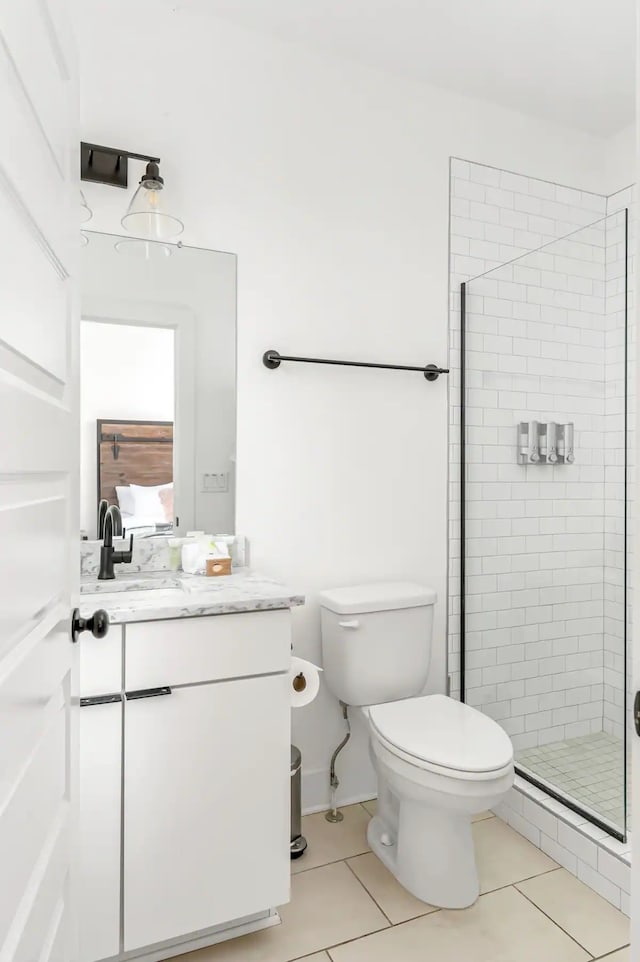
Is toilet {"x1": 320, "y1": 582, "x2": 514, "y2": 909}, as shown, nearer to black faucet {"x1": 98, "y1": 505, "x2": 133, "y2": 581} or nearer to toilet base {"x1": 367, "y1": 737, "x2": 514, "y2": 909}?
toilet base {"x1": 367, "y1": 737, "x2": 514, "y2": 909}

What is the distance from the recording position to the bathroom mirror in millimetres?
1923

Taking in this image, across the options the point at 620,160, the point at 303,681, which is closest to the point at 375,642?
the point at 303,681

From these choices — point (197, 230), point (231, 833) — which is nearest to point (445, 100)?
point (197, 230)

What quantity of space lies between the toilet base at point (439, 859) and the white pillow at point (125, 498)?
123 cm

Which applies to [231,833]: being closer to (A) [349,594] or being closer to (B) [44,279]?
(A) [349,594]

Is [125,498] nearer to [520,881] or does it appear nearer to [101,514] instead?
[101,514]

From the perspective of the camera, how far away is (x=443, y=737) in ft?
5.82

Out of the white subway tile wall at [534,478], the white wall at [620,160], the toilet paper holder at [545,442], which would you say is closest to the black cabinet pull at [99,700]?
the white subway tile wall at [534,478]

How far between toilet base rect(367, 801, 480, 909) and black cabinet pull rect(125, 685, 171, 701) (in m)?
0.83

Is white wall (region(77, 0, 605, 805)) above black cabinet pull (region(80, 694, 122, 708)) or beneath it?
above

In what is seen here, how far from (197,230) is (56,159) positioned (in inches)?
46.6

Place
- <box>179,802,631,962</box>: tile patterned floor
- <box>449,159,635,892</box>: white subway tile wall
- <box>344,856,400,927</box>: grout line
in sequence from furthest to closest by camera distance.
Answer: <box>449,159,635,892</box>: white subway tile wall < <box>344,856,400,927</box>: grout line < <box>179,802,631,962</box>: tile patterned floor

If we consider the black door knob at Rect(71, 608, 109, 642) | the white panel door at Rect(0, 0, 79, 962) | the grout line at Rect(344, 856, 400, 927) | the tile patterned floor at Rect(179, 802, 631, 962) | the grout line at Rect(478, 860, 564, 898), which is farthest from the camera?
the grout line at Rect(478, 860, 564, 898)

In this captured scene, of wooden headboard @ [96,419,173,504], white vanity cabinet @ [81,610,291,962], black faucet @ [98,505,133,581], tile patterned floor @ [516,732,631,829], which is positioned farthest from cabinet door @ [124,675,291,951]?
tile patterned floor @ [516,732,631,829]
